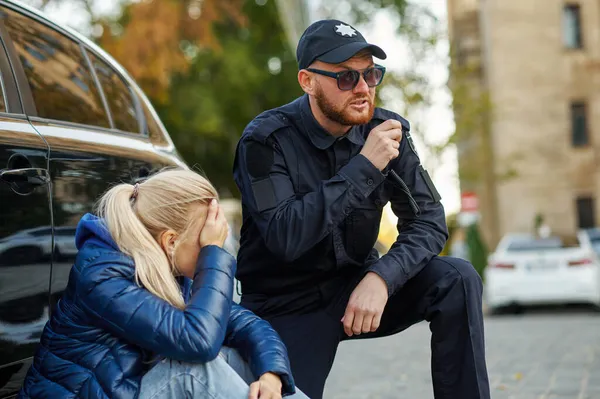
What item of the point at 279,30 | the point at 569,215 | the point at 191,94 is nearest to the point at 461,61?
the point at 569,215

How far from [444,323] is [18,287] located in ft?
4.85

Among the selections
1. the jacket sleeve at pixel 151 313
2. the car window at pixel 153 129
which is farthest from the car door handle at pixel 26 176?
the car window at pixel 153 129

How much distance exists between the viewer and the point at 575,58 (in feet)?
129

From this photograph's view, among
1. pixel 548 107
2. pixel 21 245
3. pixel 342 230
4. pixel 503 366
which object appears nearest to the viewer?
pixel 21 245

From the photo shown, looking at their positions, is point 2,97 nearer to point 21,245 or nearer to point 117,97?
point 21,245

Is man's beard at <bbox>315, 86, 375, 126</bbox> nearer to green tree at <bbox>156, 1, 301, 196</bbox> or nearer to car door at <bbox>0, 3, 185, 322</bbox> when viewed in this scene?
car door at <bbox>0, 3, 185, 322</bbox>


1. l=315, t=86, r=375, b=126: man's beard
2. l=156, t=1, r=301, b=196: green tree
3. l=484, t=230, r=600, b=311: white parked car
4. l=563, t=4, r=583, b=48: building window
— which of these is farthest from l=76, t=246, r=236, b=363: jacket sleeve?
l=563, t=4, r=583, b=48: building window

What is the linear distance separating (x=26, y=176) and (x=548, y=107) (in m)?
37.3

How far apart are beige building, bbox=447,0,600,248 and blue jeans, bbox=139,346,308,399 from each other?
36351mm

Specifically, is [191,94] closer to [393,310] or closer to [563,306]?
[563,306]

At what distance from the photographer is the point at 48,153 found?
380 cm

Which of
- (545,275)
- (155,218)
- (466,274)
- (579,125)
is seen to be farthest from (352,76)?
Answer: (579,125)

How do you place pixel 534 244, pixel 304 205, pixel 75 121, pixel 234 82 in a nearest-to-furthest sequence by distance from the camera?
pixel 304 205
pixel 75 121
pixel 534 244
pixel 234 82

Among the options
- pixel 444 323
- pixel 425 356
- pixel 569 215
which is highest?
pixel 444 323
